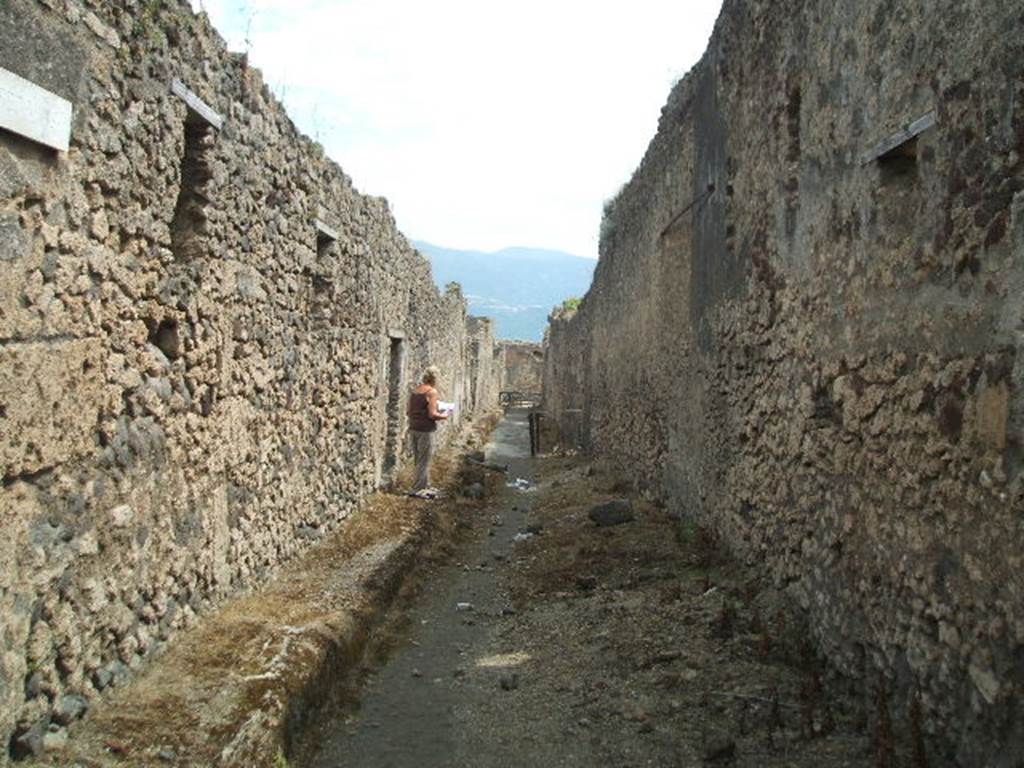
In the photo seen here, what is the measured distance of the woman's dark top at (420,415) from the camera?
9.59 metres

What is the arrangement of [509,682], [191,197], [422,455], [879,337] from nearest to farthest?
[879,337] < [191,197] < [509,682] < [422,455]

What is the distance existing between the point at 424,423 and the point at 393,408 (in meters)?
0.88

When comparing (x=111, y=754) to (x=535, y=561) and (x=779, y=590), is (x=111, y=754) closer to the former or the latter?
(x=779, y=590)

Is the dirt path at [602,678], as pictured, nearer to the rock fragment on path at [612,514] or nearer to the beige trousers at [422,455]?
the rock fragment on path at [612,514]

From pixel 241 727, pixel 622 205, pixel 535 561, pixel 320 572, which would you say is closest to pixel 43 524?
pixel 241 727

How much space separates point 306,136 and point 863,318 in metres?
3.98

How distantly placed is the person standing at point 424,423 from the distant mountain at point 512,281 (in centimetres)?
9515

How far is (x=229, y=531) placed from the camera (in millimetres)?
4867

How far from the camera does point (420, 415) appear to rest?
9648 mm

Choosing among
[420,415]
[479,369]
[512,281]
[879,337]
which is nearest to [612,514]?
[420,415]

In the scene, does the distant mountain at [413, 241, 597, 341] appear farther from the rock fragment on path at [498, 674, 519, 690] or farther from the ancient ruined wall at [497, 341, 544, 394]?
the rock fragment on path at [498, 674, 519, 690]

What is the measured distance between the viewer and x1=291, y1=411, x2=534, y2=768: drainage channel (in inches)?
153

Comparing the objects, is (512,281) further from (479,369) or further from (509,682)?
(509,682)

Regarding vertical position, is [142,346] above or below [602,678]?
above
